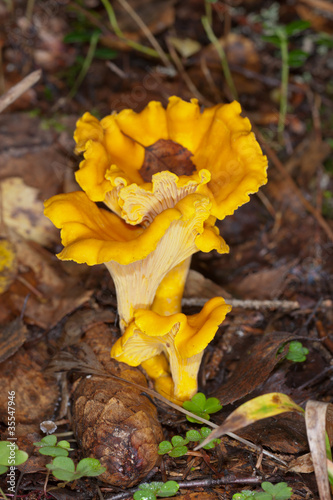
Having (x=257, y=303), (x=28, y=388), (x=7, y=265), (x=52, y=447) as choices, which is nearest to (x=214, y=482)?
(x=52, y=447)

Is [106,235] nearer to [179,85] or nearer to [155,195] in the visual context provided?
[155,195]

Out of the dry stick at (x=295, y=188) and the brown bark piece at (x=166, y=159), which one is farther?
the dry stick at (x=295, y=188)

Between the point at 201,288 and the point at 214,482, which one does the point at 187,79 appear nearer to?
the point at 201,288

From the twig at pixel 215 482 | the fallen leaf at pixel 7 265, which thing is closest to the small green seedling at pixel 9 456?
the twig at pixel 215 482

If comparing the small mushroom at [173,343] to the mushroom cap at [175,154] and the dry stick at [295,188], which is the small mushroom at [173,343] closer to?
the mushroom cap at [175,154]

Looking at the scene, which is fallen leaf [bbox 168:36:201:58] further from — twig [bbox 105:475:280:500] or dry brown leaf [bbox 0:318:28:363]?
twig [bbox 105:475:280:500]

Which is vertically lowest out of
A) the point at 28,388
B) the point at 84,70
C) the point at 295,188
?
the point at 28,388
